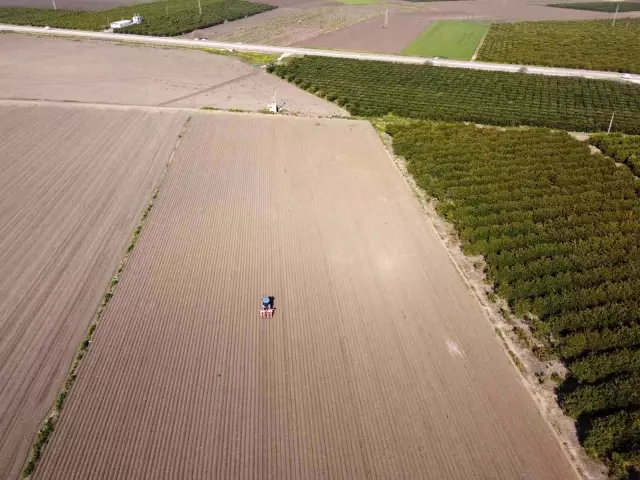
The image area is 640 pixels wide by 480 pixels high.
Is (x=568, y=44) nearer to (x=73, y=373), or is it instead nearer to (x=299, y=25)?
(x=299, y=25)

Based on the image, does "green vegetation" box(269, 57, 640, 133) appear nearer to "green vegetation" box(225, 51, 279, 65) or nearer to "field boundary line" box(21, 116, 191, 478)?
"green vegetation" box(225, 51, 279, 65)

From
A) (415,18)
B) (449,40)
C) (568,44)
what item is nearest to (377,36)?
(449,40)

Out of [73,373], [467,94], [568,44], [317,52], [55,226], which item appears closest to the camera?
[73,373]

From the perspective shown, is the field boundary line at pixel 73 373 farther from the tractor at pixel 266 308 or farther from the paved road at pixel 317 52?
the paved road at pixel 317 52

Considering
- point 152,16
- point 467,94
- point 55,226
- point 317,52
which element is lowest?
point 55,226

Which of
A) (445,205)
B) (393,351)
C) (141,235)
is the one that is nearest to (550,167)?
(445,205)

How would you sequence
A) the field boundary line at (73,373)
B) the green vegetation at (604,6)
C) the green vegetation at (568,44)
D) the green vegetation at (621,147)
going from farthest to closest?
1. the green vegetation at (604,6)
2. the green vegetation at (568,44)
3. the green vegetation at (621,147)
4. the field boundary line at (73,373)

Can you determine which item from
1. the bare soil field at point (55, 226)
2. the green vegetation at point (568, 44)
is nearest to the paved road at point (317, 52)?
the green vegetation at point (568, 44)
